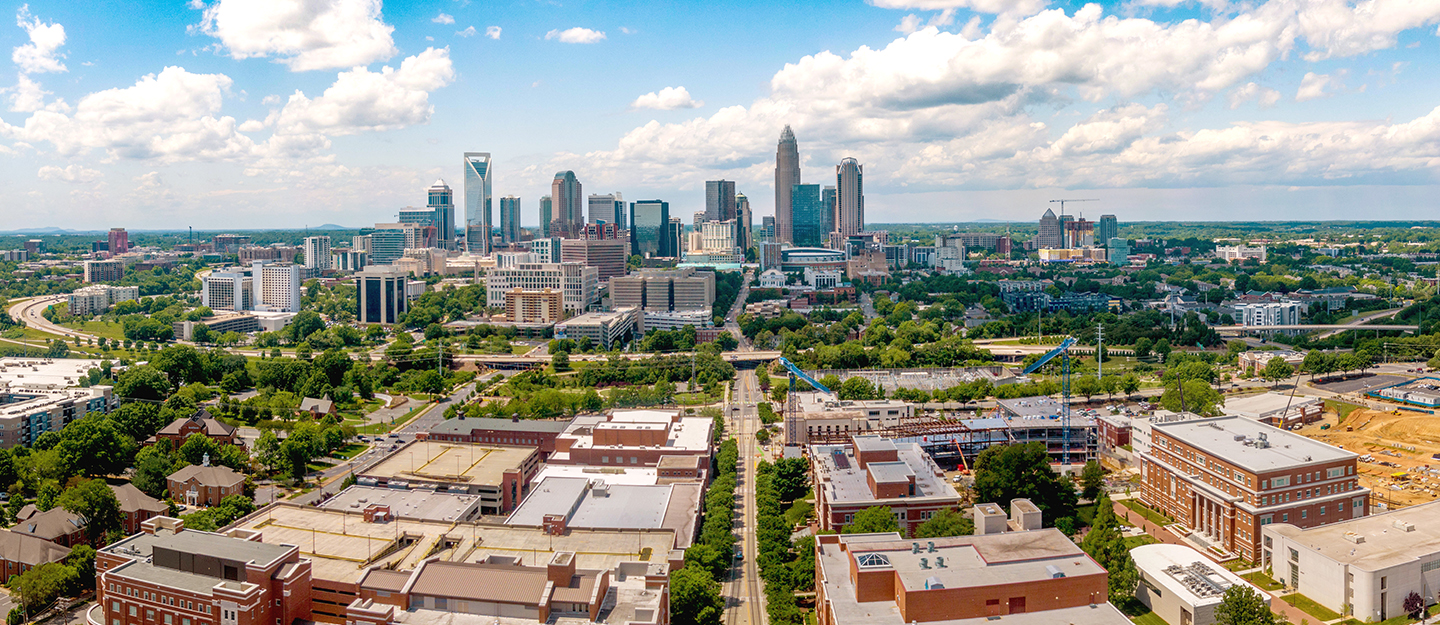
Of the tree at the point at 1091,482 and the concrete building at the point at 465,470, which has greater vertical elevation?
the concrete building at the point at 465,470

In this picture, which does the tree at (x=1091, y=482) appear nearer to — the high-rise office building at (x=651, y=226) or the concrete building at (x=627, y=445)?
the concrete building at (x=627, y=445)

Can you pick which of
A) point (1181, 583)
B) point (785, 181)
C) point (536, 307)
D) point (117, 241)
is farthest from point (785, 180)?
point (1181, 583)

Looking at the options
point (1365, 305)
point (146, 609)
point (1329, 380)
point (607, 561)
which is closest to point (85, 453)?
point (146, 609)

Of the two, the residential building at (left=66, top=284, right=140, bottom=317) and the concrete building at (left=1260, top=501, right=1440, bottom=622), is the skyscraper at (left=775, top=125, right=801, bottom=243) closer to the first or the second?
the residential building at (left=66, top=284, right=140, bottom=317)

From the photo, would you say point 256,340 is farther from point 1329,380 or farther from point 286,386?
point 1329,380

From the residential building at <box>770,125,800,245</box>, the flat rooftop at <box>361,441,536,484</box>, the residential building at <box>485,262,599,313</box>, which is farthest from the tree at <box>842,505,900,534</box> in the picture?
the residential building at <box>770,125,800,245</box>

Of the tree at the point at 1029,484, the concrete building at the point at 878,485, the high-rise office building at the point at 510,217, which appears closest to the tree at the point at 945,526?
A: the concrete building at the point at 878,485
